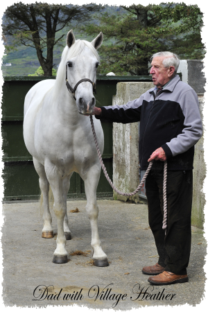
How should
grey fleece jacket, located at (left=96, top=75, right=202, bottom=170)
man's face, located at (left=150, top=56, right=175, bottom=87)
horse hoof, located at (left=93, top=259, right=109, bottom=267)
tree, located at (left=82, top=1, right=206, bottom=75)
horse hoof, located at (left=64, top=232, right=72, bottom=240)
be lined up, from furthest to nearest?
1. tree, located at (left=82, top=1, right=206, bottom=75)
2. horse hoof, located at (left=64, top=232, right=72, bottom=240)
3. horse hoof, located at (left=93, top=259, right=109, bottom=267)
4. man's face, located at (left=150, top=56, right=175, bottom=87)
5. grey fleece jacket, located at (left=96, top=75, right=202, bottom=170)

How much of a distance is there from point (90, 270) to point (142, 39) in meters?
22.4

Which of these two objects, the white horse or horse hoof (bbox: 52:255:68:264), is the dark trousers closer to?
the white horse

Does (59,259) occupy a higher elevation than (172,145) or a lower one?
lower

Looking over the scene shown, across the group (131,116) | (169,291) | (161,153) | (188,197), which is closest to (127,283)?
(169,291)

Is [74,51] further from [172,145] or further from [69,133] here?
[172,145]

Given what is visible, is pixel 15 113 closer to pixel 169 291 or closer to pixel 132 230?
pixel 132 230

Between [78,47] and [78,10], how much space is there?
27122 millimetres

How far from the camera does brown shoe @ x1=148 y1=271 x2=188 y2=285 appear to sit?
4.03 metres

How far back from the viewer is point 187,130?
12.6 ft

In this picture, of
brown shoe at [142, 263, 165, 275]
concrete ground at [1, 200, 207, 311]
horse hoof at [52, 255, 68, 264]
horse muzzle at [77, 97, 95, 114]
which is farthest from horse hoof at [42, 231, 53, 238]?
horse muzzle at [77, 97, 95, 114]

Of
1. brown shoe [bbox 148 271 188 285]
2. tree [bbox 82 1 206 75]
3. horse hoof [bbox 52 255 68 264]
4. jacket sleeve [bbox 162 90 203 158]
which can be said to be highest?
tree [bbox 82 1 206 75]

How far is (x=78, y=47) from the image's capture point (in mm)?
4230

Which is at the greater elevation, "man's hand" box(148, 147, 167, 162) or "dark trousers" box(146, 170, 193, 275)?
"man's hand" box(148, 147, 167, 162)

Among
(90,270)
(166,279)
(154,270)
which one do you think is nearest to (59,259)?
(90,270)
